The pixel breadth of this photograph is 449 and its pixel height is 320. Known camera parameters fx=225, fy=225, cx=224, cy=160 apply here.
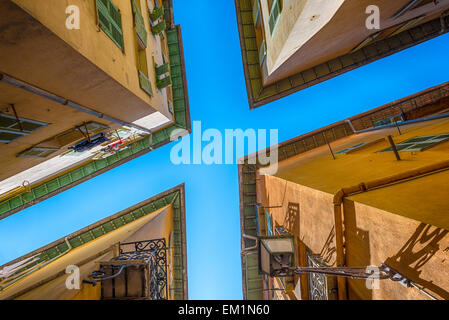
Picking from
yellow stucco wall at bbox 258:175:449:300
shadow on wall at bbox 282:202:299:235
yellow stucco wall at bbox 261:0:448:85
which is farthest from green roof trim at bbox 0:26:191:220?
yellow stucco wall at bbox 258:175:449:300

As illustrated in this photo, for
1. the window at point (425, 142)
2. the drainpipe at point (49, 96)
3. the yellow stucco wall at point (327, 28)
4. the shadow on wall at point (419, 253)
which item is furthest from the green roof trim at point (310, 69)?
the shadow on wall at point (419, 253)

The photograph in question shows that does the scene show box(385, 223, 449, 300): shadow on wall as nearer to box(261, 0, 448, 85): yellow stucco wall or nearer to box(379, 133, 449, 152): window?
box(379, 133, 449, 152): window

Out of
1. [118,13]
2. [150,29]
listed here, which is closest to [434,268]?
[118,13]

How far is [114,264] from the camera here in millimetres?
5531

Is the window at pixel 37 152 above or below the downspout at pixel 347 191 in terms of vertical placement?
above

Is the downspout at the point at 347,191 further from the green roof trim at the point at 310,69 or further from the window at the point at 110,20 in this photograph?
Result: the green roof trim at the point at 310,69

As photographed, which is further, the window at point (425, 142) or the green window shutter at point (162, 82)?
the green window shutter at point (162, 82)

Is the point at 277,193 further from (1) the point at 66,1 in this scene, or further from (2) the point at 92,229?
(2) the point at 92,229

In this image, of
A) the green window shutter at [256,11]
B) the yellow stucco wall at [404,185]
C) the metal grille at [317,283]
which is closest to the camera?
the yellow stucco wall at [404,185]

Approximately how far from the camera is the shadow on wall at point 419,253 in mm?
2916

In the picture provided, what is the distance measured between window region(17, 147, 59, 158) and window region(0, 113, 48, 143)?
1211mm

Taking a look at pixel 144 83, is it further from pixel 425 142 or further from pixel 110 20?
pixel 425 142

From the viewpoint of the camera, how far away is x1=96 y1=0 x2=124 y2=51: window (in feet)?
20.8

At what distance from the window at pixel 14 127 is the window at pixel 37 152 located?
47.7 inches
